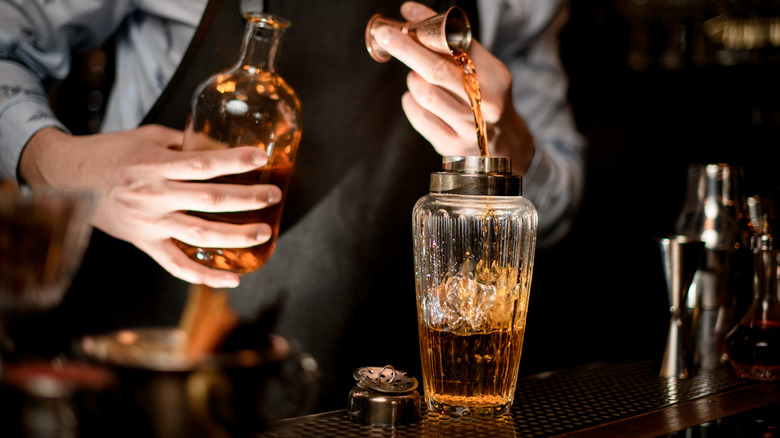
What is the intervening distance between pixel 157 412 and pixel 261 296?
0.97 m

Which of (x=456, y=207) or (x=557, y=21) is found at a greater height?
(x=557, y=21)

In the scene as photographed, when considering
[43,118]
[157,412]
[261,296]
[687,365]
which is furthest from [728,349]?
[43,118]

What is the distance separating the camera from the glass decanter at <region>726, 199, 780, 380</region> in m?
1.20

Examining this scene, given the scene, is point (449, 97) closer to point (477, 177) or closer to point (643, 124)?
point (477, 177)

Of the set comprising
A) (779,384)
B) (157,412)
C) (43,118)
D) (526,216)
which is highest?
(43,118)

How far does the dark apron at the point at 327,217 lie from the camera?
151 centimetres

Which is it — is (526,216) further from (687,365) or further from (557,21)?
(557,21)

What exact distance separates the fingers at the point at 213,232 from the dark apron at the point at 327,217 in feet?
1.39

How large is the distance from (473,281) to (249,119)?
44 cm

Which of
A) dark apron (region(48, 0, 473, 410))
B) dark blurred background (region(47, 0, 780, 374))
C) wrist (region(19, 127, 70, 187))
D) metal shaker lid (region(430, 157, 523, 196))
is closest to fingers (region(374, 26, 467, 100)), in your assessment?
metal shaker lid (region(430, 157, 523, 196))

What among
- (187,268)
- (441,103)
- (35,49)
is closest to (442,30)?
(441,103)

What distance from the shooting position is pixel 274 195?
3.60 feet

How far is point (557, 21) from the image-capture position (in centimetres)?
188

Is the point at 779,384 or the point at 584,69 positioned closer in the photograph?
the point at 779,384
